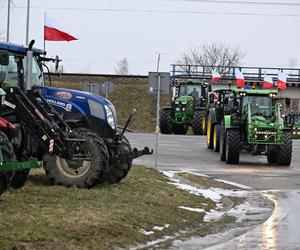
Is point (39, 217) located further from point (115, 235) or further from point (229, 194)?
point (229, 194)

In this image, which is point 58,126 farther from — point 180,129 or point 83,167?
point 180,129

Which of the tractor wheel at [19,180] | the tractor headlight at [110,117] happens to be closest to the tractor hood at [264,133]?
the tractor headlight at [110,117]

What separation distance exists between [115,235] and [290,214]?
13.6 feet

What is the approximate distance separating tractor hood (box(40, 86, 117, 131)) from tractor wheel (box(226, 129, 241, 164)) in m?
9.38

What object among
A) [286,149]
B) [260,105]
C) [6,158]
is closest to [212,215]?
[6,158]

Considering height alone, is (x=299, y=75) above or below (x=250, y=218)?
above

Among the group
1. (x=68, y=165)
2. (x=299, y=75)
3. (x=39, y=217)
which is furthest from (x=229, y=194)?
(x=299, y=75)

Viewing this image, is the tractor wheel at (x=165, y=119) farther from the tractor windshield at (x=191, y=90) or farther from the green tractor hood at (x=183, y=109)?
the tractor windshield at (x=191, y=90)

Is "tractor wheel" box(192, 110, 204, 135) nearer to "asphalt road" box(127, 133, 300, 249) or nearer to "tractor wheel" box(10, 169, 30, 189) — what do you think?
"asphalt road" box(127, 133, 300, 249)

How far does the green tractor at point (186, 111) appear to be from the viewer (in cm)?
3591

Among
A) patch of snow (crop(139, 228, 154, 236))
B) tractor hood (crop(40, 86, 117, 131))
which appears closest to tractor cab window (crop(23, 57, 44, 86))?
tractor hood (crop(40, 86, 117, 131))

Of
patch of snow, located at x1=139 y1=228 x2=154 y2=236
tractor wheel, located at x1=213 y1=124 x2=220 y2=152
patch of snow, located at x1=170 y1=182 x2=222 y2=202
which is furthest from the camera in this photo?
tractor wheel, located at x1=213 y1=124 x2=220 y2=152

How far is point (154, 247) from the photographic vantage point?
8250mm

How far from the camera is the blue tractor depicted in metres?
11.0
